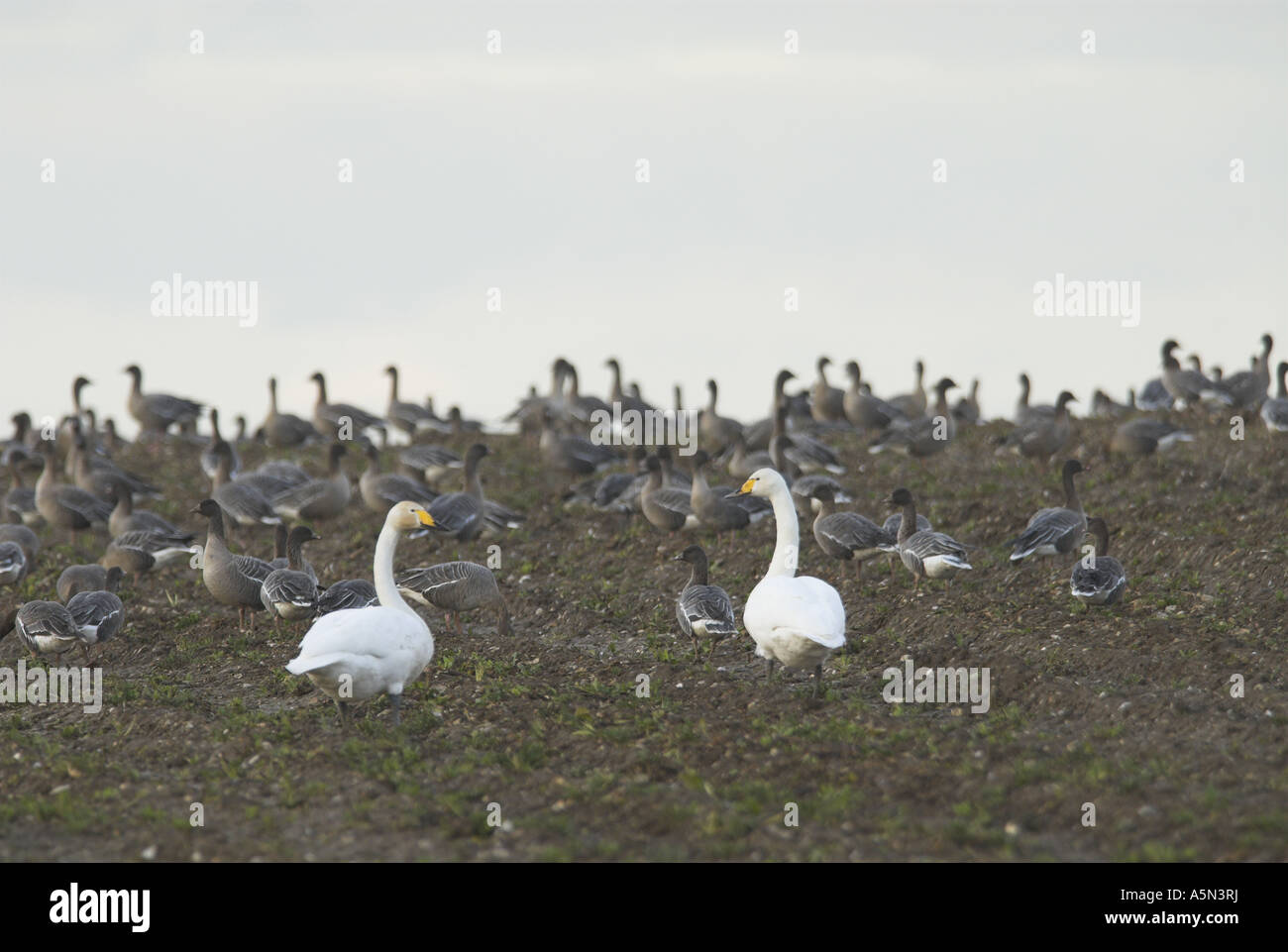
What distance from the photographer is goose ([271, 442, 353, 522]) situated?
21.5m

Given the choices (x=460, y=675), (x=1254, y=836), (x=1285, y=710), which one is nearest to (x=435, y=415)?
(x=460, y=675)

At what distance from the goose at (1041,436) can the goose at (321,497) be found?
11293 mm

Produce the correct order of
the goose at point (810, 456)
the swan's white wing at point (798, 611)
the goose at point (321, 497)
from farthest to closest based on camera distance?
the goose at point (810, 456)
the goose at point (321, 497)
the swan's white wing at point (798, 611)

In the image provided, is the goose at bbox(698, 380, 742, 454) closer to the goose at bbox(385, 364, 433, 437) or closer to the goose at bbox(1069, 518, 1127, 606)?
the goose at bbox(385, 364, 433, 437)

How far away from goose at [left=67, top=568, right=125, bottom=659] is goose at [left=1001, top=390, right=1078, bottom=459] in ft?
48.4

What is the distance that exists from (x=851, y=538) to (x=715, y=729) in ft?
21.3

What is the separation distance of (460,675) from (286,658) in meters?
2.27

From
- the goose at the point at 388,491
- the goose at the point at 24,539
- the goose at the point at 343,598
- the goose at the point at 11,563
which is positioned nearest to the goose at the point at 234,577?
the goose at the point at 343,598

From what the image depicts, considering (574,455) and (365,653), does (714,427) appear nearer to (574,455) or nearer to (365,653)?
(574,455)

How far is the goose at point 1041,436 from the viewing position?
75.1 feet

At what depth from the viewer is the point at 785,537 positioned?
43.6 ft
